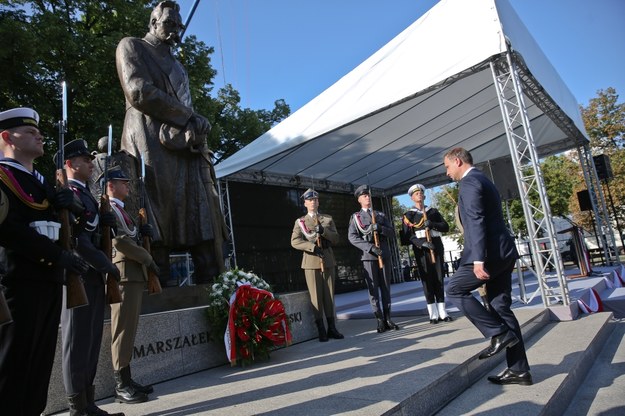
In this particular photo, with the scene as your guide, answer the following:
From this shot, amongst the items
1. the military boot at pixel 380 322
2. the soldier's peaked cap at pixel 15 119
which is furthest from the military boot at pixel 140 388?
the military boot at pixel 380 322

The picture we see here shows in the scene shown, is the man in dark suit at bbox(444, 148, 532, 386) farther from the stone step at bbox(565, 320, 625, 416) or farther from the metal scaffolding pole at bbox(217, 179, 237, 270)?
the metal scaffolding pole at bbox(217, 179, 237, 270)

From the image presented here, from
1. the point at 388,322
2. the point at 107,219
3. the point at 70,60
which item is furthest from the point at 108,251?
the point at 70,60

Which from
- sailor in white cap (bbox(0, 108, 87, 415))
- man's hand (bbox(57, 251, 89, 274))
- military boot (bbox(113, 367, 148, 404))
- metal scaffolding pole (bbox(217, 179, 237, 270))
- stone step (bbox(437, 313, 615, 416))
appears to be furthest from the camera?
metal scaffolding pole (bbox(217, 179, 237, 270))

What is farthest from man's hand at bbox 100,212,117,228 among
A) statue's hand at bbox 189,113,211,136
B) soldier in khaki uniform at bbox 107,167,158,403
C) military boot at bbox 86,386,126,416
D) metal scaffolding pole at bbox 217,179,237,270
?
metal scaffolding pole at bbox 217,179,237,270

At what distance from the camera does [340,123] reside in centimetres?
838

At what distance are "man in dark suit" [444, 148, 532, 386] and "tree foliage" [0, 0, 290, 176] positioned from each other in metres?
10.5

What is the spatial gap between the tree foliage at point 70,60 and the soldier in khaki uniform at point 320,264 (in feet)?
27.0

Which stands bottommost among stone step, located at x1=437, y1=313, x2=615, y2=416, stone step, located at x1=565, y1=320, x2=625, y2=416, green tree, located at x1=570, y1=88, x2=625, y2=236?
stone step, located at x1=565, y1=320, x2=625, y2=416

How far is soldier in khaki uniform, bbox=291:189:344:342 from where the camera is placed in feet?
17.7

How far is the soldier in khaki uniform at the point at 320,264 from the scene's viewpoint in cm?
540

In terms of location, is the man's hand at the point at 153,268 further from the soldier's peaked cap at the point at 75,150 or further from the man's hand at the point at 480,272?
the man's hand at the point at 480,272

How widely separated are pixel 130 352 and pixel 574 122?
38.7 ft

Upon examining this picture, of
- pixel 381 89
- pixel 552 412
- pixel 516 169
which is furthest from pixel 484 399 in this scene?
pixel 381 89

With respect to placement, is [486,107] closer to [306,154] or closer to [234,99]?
[306,154]
